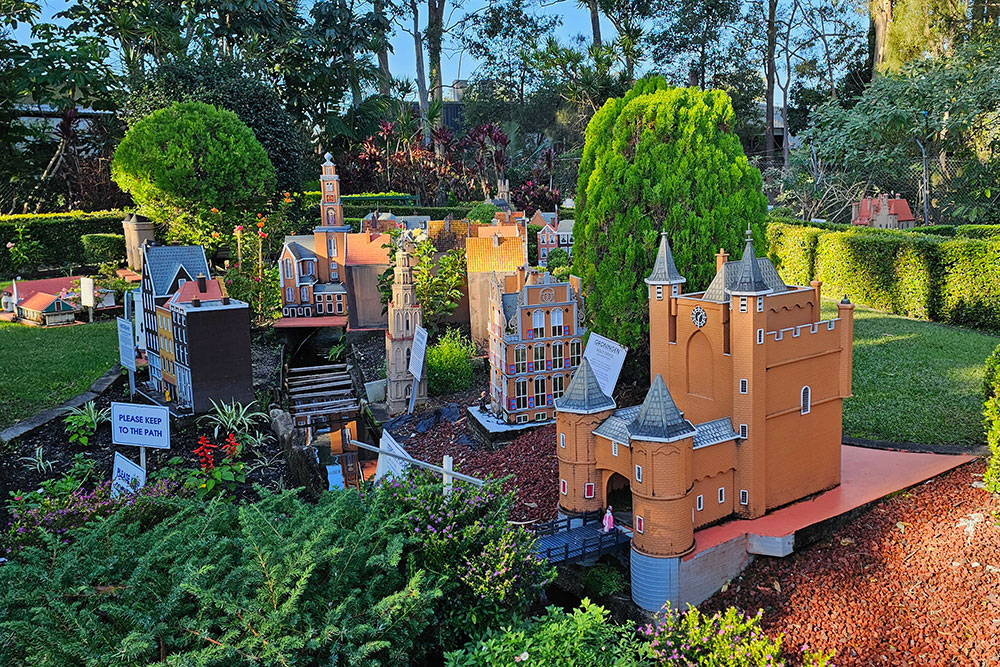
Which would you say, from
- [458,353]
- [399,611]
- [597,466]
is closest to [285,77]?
[458,353]

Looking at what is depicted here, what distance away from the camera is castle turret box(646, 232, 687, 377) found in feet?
28.6

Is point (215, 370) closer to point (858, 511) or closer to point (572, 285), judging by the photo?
point (572, 285)

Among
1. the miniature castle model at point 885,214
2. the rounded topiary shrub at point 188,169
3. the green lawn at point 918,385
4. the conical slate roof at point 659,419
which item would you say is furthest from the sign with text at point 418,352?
the miniature castle model at point 885,214

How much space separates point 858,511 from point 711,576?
213 centimetres

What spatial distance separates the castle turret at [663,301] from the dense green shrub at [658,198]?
2642mm

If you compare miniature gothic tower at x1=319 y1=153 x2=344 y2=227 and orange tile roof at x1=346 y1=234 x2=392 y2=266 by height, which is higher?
miniature gothic tower at x1=319 y1=153 x2=344 y2=227

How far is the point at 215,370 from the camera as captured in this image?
10.7 m

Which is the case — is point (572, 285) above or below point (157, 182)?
below

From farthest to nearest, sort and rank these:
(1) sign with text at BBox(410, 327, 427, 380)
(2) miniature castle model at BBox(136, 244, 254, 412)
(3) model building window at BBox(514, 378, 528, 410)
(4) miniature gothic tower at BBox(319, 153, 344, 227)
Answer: (4) miniature gothic tower at BBox(319, 153, 344, 227)
(1) sign with text at BBox(410, 327, 427, 380)
(3) model building window at BBox(514, 378, 528, 410)
(2) miniature castle model at BBox(136, 244, 254, 412)

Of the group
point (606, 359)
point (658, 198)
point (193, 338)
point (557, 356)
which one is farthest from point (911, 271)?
point (193, 338)

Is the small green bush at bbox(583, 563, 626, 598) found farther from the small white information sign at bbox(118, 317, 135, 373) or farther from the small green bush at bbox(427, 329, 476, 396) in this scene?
the small white information sign at bbox(118, 317, 135, 373)

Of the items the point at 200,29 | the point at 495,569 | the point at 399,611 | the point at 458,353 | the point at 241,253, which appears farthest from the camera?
the point at 200,29

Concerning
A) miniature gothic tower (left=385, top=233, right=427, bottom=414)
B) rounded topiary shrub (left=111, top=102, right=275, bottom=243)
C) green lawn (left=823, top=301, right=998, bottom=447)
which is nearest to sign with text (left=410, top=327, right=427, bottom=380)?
miniature gothic tower (left=385, top=233, right=427, bottom=414)

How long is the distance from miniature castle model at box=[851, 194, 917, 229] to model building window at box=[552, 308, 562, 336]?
18.0 metres
